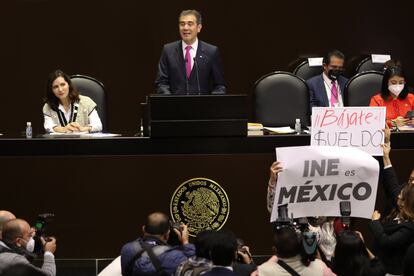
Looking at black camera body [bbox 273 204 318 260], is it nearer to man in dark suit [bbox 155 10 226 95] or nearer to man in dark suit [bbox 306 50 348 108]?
man in dark suit [bbox 155 10 226 95]

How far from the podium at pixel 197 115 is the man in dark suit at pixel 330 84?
256cm

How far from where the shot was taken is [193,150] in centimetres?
880

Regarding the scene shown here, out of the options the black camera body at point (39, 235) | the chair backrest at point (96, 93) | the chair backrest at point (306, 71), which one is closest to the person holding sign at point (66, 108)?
the chair backrest at point (96, 93)

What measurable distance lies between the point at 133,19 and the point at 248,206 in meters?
4.42

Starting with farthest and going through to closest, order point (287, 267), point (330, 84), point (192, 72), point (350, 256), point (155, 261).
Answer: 1. point (330, 84)
2. point (192, 72)
3. point (155, 261)
4. point (350, 256)
5. point (287, 267)

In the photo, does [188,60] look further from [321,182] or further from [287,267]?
[287,267]

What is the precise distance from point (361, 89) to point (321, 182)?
3.02 m

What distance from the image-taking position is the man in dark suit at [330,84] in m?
11.2

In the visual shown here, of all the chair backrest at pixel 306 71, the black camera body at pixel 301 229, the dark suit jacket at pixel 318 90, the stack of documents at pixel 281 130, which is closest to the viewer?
the black camera body at pixel 301 229

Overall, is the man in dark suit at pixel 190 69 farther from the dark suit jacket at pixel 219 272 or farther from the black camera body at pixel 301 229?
the dark suit jacket at pixel 219 272

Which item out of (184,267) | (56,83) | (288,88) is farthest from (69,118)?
(184,267)

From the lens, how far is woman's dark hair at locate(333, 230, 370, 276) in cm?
645

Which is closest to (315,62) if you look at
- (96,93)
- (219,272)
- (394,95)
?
(394,95)

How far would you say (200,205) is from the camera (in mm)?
8641
